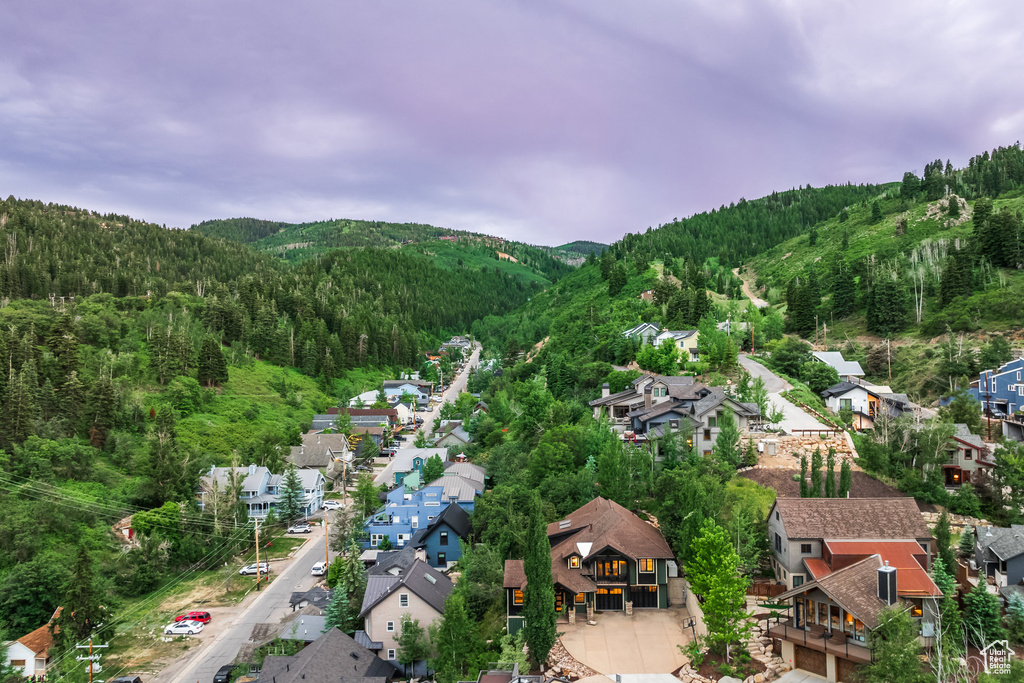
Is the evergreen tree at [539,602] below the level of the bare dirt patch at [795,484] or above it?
below

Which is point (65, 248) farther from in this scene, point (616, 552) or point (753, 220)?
point (753, 220)

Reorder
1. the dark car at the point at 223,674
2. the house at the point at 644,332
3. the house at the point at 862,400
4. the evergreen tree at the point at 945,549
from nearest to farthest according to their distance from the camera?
the evergreen tree at the point at 945,549 → the dark car at the point at 223,674 → the house at the point at 862,400 → the house at the point at 644,332

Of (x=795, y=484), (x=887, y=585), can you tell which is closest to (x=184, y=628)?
(x=887, y=585)

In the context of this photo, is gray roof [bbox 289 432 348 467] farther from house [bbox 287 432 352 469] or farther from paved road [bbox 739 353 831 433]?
paved road [bbox 739 353 831 433]

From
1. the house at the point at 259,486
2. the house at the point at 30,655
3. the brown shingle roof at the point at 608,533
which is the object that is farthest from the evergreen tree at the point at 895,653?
the house at the point at 259,486

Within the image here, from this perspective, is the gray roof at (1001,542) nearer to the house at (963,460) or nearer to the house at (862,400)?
the house at (963,460)

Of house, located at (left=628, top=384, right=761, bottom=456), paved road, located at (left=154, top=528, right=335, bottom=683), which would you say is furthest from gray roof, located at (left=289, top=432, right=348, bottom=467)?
house, located at (left=628, top=384, right=761, bottom=456)
